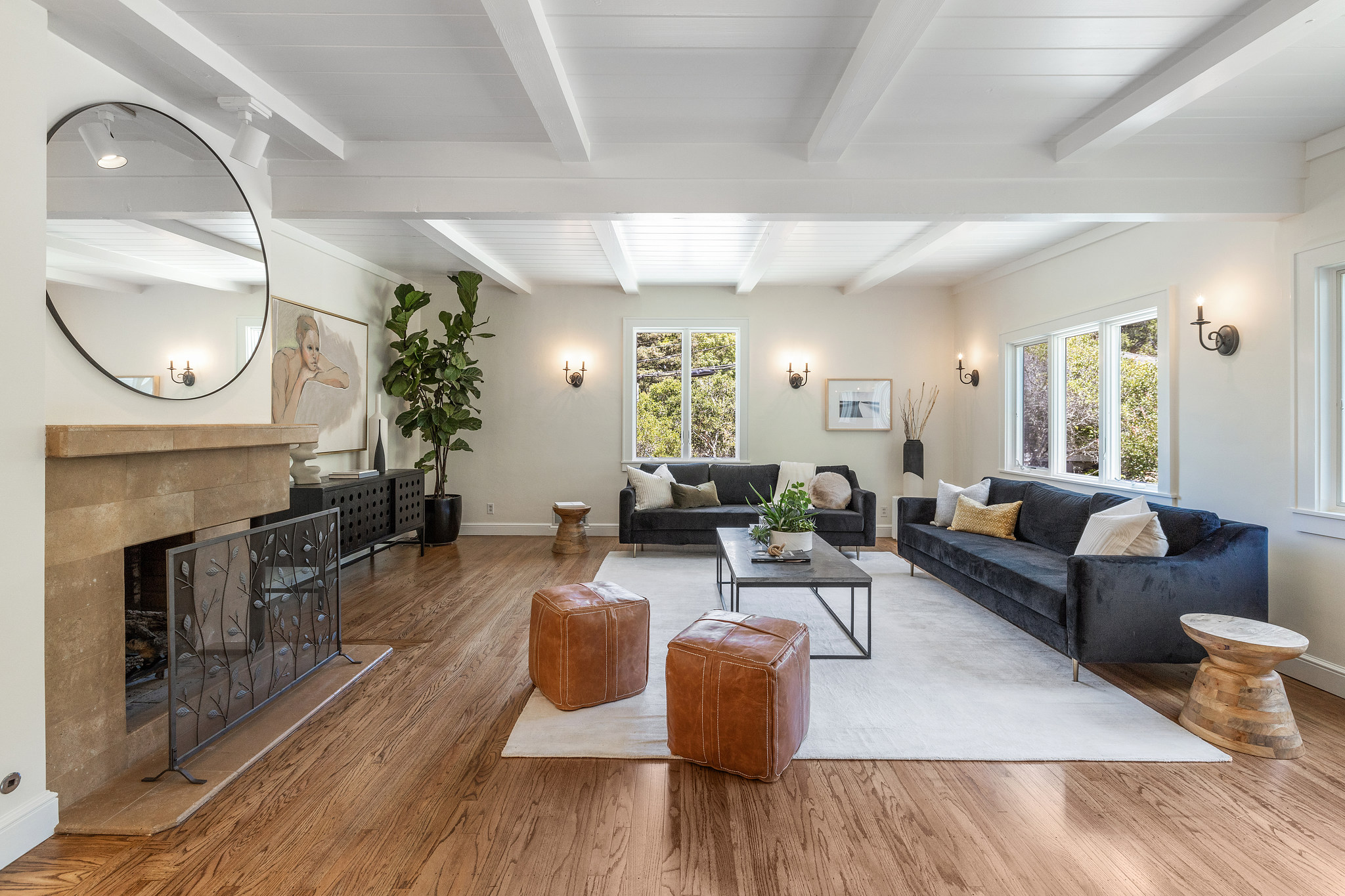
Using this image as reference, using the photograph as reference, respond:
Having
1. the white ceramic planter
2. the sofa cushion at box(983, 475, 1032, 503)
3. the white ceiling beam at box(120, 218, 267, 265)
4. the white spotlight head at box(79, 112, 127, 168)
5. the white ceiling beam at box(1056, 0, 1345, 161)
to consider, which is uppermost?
the white ceiling beam at box(1056, 0, 1345, 161)

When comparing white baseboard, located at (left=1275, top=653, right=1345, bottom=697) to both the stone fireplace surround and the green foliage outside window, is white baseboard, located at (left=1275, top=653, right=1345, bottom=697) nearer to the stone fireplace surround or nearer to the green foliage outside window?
the green foliage outside window

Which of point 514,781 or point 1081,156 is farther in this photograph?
point 1081,156

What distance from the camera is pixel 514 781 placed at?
7.09ft

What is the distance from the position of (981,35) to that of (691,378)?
15.5 feet

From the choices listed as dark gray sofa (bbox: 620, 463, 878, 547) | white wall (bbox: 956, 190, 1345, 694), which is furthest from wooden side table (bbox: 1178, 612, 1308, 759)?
dark gray sofa (bbox: 620, 463, 878, 547)

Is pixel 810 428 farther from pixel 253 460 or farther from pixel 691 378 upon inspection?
pixel 253 460

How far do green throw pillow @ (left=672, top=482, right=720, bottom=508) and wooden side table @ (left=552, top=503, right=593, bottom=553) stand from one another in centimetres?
83

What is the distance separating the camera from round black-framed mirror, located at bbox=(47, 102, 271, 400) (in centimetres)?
211

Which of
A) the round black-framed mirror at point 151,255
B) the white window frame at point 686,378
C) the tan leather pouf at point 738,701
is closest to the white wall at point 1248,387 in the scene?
the tan leather pouf at point 738,701

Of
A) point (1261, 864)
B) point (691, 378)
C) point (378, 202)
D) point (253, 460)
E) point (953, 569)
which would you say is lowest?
point (1261, 864)

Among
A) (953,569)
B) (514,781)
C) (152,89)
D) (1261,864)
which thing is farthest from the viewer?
(953,569)

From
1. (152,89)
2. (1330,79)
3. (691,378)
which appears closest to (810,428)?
(691,378)

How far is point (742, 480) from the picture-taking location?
20.8 ft

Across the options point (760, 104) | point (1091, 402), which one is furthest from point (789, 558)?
point (1091, 402)
